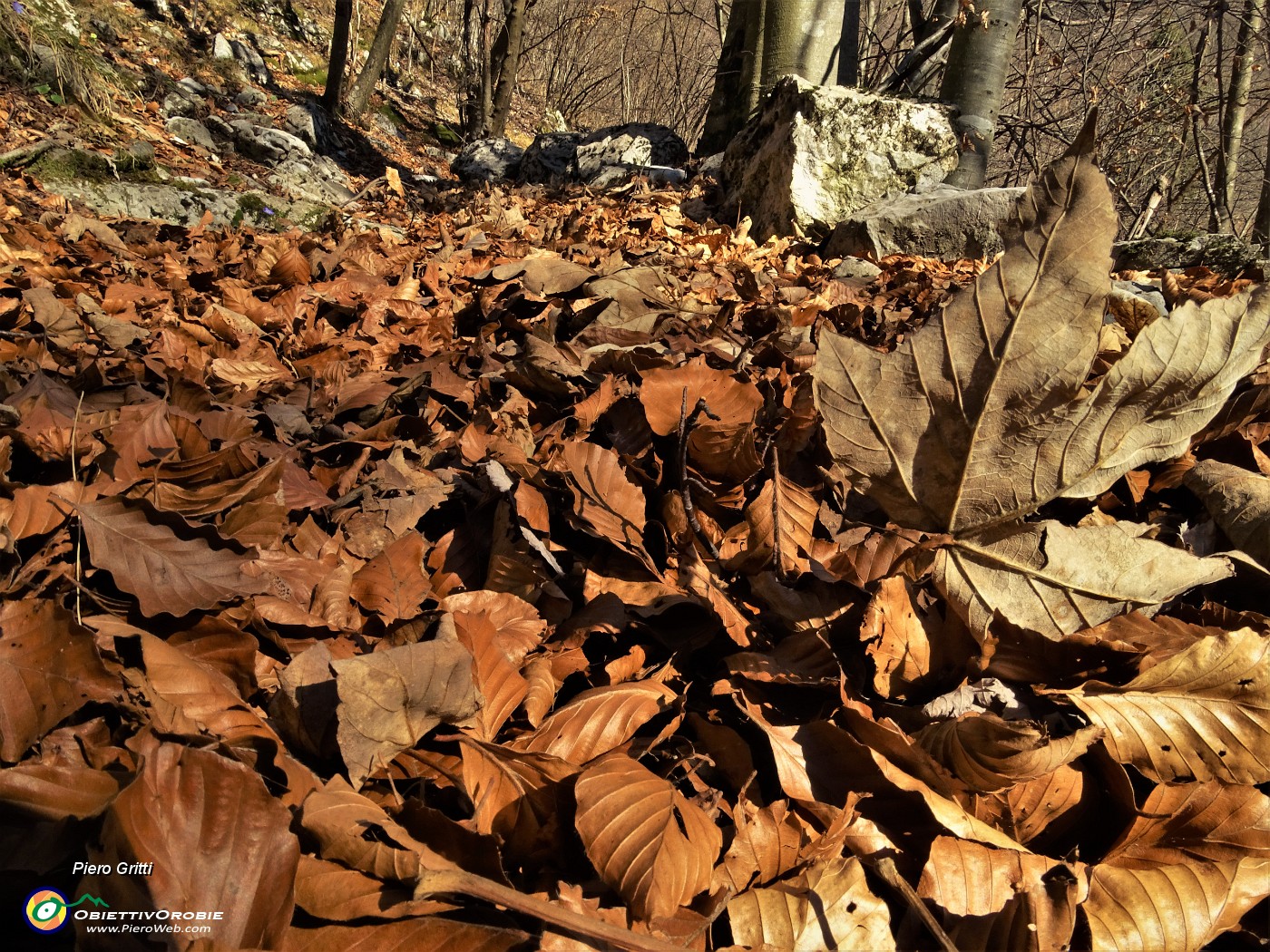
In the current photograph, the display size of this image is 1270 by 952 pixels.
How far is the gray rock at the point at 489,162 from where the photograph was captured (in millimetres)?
9578

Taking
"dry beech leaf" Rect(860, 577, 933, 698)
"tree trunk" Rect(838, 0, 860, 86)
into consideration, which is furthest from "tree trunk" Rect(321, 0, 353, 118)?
"dry beech leaf" Rect(860, 577, 933, 698)

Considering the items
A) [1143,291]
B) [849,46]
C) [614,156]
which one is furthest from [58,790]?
[849,46]

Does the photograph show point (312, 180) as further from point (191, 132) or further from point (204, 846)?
point (204, 846)

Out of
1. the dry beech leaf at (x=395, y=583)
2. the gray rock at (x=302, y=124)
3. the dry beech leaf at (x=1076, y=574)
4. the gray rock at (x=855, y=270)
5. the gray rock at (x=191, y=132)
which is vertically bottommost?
the dry beech leaf at (x=395, y=583)

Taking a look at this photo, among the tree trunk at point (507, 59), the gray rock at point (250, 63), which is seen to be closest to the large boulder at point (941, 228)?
the tree trunk at point (507, 59)

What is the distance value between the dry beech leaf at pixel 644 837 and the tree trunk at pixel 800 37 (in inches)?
280

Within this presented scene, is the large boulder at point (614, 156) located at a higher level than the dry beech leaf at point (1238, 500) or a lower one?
higher

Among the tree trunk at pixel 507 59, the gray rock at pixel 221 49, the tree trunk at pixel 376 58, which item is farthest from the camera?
the gray rock at pixel 221 49

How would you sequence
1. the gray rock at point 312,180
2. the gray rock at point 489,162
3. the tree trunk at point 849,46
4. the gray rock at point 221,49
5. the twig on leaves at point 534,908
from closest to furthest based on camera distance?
1. the twig on leaves at point 534,908
2. the tree trunk at point 849,46
3. the gray rock at point 312,180
4. the gray rock at point 489,162
5. the gray rock at point 221,49

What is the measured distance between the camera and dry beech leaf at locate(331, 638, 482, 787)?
0.83m

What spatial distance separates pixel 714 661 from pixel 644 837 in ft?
1.08

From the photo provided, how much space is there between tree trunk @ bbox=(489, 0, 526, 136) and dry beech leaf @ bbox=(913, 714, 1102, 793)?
13.6m

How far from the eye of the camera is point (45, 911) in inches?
27.4

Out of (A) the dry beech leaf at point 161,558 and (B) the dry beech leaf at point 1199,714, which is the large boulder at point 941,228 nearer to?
(B) the dry beech leaf at point 1199,714
